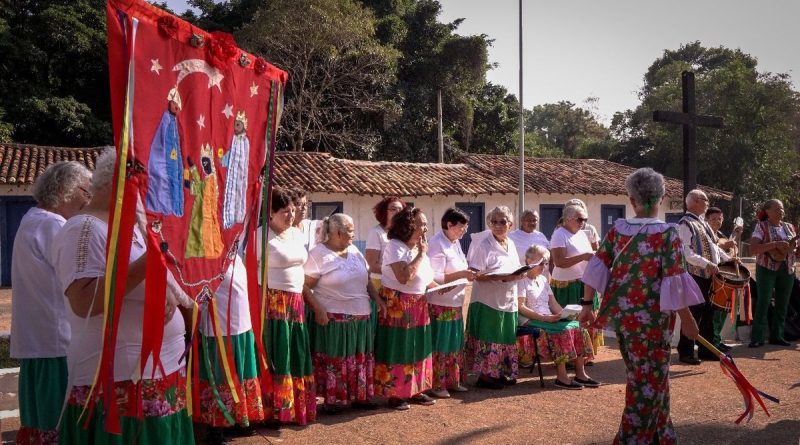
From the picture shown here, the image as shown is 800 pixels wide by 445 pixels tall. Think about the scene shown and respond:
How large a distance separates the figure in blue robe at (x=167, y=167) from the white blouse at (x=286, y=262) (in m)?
2.41

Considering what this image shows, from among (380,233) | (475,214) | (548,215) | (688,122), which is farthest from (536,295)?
(548,215)

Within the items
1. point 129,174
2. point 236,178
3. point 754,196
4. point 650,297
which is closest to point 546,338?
point 650,297

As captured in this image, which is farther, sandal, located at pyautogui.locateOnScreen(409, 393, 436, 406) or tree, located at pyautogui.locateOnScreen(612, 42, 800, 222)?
tree, located at pyautogui.locateOnScreen(612, 42, 800, 222)

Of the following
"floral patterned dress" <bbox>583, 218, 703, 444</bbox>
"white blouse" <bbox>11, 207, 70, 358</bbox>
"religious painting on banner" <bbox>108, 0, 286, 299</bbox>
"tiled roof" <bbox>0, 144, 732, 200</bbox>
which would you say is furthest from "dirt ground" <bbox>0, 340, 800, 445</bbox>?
"tiled roof" <bbox>0, 144, 732, 200</bbox>

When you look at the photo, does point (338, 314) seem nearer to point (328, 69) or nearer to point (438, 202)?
point (438, 202)

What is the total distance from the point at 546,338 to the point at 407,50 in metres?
22.4

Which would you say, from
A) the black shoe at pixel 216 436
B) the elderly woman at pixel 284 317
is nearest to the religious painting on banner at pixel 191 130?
the elderly woman at pixel 284 317

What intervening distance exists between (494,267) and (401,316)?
117 cm

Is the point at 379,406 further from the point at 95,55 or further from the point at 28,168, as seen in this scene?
the point at 95,55

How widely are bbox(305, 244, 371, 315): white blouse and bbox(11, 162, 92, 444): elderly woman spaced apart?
2267 mm

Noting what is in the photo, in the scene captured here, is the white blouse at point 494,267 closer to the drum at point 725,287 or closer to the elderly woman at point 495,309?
the elderly woman at point 495,309

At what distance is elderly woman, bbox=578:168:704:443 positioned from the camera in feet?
13.5

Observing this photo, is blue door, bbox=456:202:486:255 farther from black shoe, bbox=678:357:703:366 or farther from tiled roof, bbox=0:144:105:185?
black shoe, bbox=678:357:703:366

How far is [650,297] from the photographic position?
13.8ft
